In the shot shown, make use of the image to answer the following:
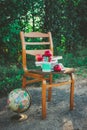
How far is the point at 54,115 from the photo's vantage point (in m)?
4.69

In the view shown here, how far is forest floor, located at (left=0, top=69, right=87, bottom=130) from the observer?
4254 millimetres

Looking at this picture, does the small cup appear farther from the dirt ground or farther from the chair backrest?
the dirt ground

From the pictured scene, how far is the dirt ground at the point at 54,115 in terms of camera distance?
4254mm

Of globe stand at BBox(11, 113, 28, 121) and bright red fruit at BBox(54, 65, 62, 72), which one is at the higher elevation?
bright red fruit at BBox(54, 65, 62, 72)

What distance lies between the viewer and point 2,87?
19.4 ft

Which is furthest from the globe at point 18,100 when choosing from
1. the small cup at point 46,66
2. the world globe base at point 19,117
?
the small cup at point 46,66

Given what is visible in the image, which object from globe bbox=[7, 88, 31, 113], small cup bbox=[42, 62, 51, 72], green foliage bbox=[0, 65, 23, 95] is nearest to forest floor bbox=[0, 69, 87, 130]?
Answer: globe bbox=[7, 88, 31, 113]

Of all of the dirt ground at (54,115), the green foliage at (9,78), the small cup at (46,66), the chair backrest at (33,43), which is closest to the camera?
the dirt ground at (54,115)

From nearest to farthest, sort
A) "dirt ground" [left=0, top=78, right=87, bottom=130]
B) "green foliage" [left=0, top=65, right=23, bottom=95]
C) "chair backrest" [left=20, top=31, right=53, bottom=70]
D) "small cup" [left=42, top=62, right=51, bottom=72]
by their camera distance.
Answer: "dirt ground" [left=0, top=78, right=87, bottom=130] → "small cup" [left=42, top=62, right=51, bottom=72] → "chair backrest" [left=20, top=31, right=53, bottom=70] → "green foliage" [left=0, top=65, right=23, bottom=95]

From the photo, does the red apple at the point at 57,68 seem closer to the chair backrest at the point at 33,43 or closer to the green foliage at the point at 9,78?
the chair backrest at the point at 33,43

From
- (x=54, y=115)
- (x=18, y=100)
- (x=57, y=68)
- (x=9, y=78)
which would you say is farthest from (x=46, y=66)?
(x=9, y=78)

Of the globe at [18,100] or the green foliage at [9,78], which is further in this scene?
the green foliage at [9,78]

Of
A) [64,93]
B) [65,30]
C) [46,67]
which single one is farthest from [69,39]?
[46,67]

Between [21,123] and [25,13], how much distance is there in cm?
412
